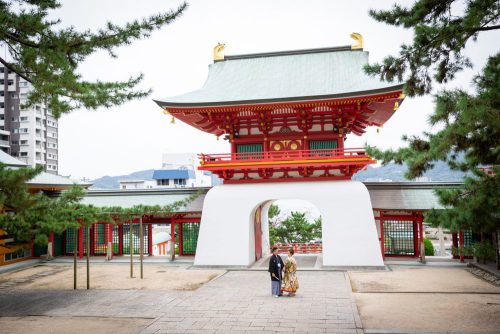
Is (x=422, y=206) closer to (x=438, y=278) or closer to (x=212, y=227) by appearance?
(x=438, y=278)

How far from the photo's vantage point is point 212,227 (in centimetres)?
1734

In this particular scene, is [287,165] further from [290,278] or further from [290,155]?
[290,278]

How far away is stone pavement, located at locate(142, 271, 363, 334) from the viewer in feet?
28.6

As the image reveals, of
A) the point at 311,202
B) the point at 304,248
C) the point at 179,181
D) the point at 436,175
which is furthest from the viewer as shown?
the point at 436,175

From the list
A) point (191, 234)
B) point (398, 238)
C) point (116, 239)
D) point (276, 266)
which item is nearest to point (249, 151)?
point (191, 234)

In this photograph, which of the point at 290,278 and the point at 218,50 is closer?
the point at 290,278

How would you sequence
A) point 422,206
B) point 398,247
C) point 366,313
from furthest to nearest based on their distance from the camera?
point 398,247
point 422,206
point 366,313

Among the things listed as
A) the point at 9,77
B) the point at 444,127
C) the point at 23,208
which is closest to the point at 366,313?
the point at 444,127

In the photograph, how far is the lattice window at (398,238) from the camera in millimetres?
18812

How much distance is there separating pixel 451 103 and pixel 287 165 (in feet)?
34.4

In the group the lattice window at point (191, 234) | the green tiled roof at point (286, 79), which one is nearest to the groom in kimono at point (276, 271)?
the green tiled roof at point (286, 79)

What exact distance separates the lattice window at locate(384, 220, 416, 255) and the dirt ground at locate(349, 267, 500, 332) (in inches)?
126

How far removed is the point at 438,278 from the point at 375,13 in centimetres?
1088

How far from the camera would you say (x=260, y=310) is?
10133 millimetres
